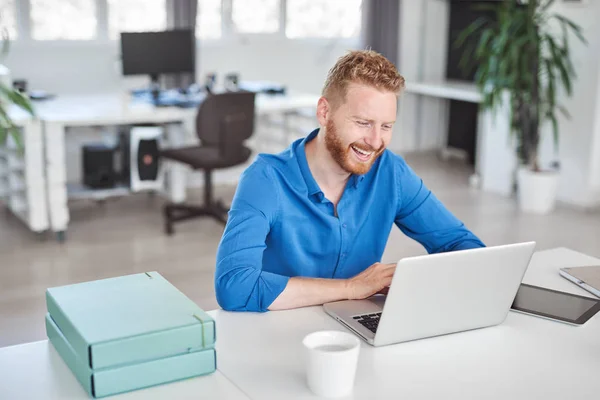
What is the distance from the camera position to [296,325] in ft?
5.69

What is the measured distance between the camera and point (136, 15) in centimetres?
583

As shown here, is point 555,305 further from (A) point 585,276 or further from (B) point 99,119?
(B) point 99,119

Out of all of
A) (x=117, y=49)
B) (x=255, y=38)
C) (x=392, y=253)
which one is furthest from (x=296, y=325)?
(x=255, y=38)

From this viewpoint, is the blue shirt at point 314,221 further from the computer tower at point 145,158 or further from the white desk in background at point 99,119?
the computer tower at point 145,158

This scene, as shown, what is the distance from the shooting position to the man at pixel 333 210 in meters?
1.85

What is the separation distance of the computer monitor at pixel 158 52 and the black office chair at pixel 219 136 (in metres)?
0.74

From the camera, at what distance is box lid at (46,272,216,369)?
1.38 metres

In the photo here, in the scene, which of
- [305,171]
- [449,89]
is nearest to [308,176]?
[305,171]

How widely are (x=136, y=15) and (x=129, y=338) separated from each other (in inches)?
189

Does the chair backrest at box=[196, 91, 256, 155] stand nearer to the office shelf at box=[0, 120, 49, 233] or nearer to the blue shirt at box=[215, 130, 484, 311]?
the office shelf at box=[0, 120, 49, 233]

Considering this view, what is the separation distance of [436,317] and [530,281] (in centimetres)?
52

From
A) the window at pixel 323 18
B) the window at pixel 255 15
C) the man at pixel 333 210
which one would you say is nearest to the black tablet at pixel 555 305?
the man at pixel 333 210

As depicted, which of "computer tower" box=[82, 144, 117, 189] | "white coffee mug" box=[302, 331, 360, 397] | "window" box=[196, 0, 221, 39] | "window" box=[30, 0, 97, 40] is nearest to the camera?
"white coffee mug" box=[302, 331, 360, 397]

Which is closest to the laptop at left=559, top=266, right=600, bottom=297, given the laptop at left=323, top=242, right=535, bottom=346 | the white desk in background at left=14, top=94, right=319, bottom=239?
the laptop at left=323, top=242, right=535, bottom=346
